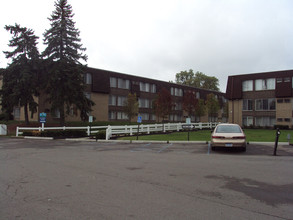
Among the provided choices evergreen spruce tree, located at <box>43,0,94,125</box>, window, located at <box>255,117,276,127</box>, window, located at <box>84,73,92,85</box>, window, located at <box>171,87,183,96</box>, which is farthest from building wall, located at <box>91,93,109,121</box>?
window, located at <box>255,117,276,127</box>

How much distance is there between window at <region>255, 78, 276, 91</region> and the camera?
123 feet

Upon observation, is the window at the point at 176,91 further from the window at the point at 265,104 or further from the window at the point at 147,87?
the window at the point at 265,104

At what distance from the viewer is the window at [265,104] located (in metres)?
37.7

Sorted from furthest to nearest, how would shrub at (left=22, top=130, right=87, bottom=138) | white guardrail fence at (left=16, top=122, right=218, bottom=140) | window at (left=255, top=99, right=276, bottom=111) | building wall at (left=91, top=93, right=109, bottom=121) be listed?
1. building wall at (left=91, top=93, right=109, bottom=121)
2. window at (left=255, top=99, right=276, bottom=111)
3. shrub at (left=22, top=130, right=87, bottom=138)
4. white guardrail fence at (left=16, top=122, right=218, bottom=140)

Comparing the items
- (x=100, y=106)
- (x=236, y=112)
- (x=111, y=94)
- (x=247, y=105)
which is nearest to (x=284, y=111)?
(x=247, y=105)

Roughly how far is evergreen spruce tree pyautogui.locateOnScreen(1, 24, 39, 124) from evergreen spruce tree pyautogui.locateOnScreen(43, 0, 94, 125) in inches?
109

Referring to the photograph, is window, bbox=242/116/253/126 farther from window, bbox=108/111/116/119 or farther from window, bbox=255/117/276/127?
window, bbox=108/111/116/119

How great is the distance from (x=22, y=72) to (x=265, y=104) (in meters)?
33.6

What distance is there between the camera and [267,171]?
845 centimetres

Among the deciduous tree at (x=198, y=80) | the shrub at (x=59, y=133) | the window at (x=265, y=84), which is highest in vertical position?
the deciduous tree at (x=198, y=80)

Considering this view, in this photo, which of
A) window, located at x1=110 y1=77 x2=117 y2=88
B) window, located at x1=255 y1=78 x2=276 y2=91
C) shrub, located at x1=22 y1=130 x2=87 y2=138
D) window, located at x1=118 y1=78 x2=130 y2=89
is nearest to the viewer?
shrub, located at x1=22 y1=130 x2=87 y2=138

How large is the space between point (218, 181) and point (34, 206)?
15.0 feet

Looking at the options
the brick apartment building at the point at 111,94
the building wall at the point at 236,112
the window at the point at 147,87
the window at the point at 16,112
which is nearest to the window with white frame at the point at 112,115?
the brick apartment building at the point at 111,94

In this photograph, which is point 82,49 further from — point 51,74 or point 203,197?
point 203,197
